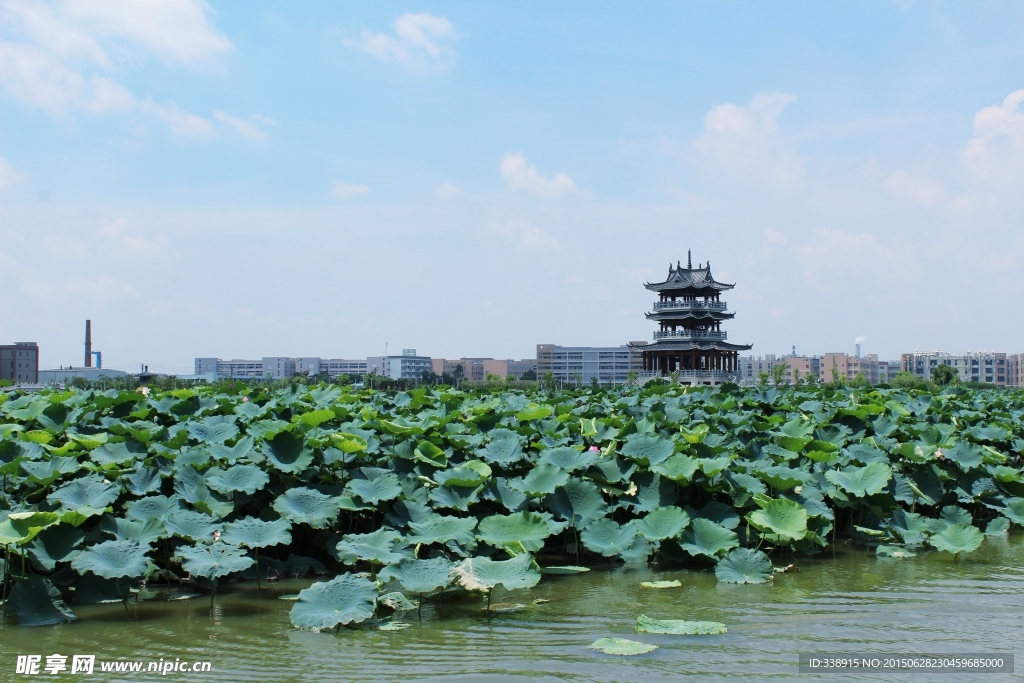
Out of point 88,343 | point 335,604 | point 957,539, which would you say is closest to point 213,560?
point 335,604

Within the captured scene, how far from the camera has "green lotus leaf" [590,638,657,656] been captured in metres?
3.15

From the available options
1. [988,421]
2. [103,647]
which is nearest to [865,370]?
[988,421]

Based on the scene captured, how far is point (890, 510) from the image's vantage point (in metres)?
5.35

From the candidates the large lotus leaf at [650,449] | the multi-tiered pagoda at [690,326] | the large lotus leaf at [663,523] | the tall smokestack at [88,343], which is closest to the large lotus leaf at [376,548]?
the large lotus leaf at [663,523]

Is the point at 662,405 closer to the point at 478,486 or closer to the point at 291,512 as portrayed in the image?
the point at 478,486

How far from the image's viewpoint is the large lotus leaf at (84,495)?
3920 millimetres

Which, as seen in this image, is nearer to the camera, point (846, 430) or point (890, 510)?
point (890, 510)

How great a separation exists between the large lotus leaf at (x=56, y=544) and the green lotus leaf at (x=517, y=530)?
1.77m

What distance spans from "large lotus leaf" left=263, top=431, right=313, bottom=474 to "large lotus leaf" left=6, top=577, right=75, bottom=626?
122 centimetres

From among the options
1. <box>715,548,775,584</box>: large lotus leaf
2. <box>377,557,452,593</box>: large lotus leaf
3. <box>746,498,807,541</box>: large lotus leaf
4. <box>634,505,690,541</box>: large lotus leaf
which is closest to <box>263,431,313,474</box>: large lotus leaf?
<box>377,557,452,593</box>: large lotus leaf

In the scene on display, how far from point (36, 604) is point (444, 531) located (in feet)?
5.72

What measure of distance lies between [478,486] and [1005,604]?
2594mm

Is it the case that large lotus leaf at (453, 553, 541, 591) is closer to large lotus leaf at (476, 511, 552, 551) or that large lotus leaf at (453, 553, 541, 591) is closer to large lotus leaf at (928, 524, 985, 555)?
large lotus leaf at (476, 511, 552, 551)

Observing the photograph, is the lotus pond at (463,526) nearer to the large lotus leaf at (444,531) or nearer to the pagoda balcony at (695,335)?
the large lotus leaf at (444,531)
